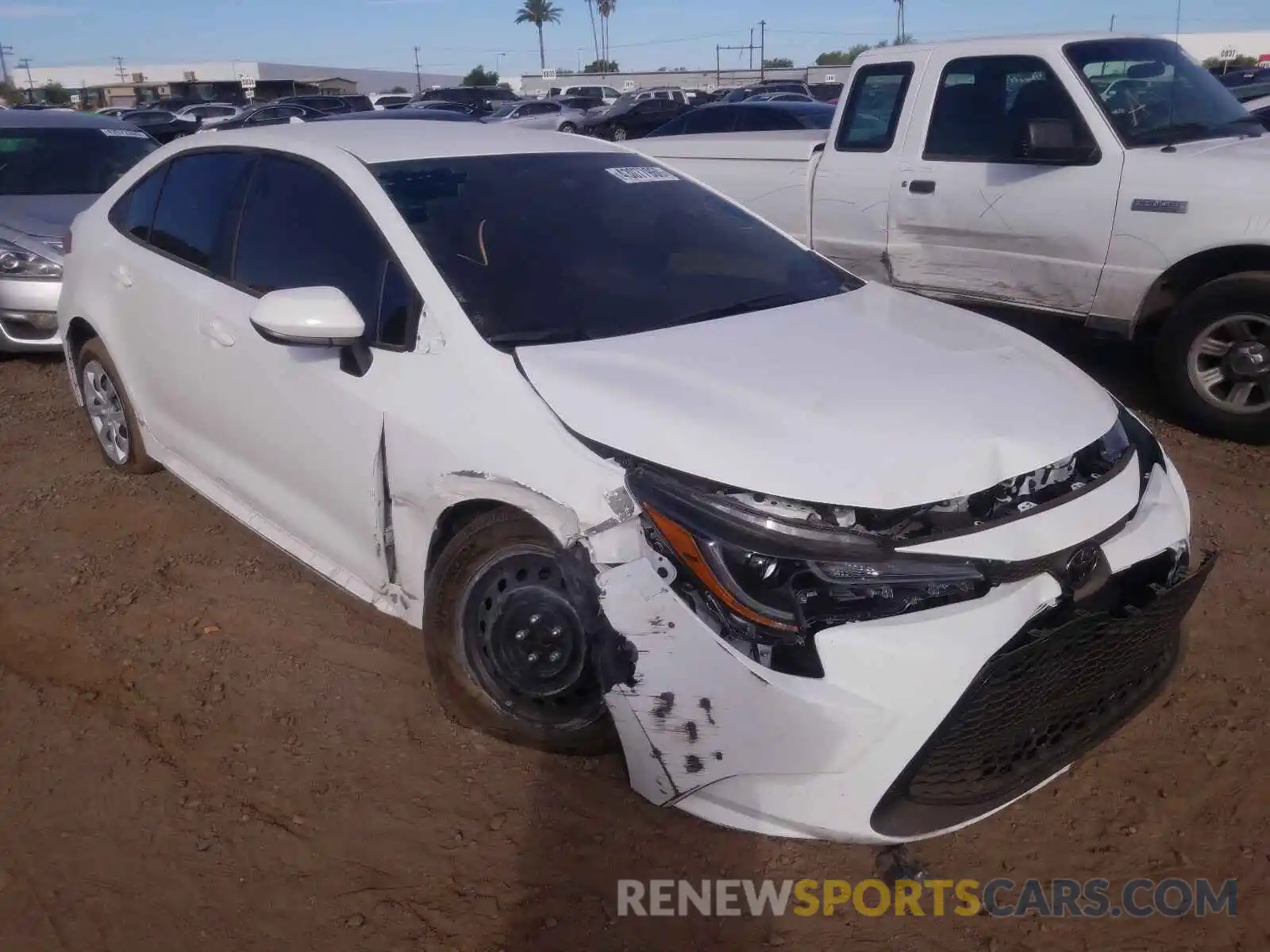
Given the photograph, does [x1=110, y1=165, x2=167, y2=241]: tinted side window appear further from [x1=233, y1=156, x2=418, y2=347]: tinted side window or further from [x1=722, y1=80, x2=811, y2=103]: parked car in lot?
[x1=722, y1=80, x2=811, y2=103]: parked car in lot

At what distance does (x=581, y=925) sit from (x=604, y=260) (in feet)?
6.35

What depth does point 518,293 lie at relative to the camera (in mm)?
3059

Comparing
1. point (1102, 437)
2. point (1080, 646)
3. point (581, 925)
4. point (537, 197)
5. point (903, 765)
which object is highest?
point (537, 197)

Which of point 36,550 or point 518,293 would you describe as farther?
point 36,550

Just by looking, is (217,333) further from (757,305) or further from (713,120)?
(713,120)

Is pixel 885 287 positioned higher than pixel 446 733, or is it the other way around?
pixel 885 287

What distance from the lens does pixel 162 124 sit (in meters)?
28.2

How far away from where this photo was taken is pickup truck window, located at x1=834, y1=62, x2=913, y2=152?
20.8ft

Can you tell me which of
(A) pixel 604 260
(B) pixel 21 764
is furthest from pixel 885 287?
(B) pixel 21 764

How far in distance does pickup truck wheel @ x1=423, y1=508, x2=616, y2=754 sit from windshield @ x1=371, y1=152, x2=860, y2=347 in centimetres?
58

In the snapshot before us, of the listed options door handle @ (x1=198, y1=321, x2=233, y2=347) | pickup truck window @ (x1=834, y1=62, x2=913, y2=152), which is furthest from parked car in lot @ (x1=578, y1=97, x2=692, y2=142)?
door handle @ (x1=198, y1=321, x2=233, y2=347)

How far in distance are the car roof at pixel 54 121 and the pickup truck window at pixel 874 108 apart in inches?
232

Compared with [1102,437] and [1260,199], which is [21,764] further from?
[1260,199]

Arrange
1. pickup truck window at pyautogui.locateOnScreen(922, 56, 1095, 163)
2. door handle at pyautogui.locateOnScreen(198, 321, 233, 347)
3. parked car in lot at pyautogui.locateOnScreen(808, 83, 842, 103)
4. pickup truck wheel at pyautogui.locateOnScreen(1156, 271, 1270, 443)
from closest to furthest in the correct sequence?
1. door handle at pyautogui.locateOnScreen(198, 321, 233, 347)
2. pickup truck wheel at pyautogui.locateOnScreen(1156, 271, 1270, 443)
3. pickup truck window at pyautogui.locateOnScreen(922, 56, 1095, 163)
4. parked car in lot at pyautogui.locateOnScreen(808, 83, 842, 103)
